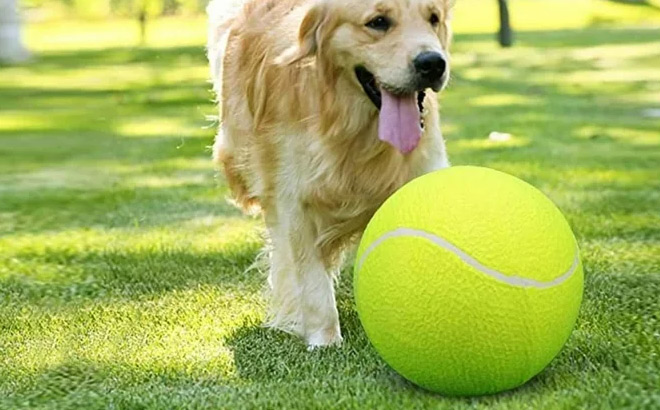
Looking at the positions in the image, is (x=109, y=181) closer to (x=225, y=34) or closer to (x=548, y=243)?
(x=225, y=34)

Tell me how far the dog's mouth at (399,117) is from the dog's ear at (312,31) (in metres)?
0.21

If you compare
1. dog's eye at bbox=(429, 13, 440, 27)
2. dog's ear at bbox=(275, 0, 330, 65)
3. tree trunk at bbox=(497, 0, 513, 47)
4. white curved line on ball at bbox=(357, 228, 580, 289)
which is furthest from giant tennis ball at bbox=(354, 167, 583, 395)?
tree trunk at bbox=(497, 0, 513, 47)

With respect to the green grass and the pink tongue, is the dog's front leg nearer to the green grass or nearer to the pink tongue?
the green grass

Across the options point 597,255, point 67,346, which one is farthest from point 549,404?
point 597,255

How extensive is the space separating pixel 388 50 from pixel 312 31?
382 mm

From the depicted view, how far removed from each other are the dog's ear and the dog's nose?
44cm

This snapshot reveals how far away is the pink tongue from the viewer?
4.11 m

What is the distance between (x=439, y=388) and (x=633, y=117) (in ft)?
31.6

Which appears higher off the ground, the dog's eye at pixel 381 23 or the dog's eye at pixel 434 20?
the dog's eye at pixel 381 23

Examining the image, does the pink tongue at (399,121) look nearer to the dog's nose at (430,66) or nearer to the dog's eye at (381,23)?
the dog's nose at (430,66)

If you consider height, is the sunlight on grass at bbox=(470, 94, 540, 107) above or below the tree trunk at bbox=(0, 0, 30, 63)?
above

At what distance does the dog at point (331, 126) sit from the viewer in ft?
13.4

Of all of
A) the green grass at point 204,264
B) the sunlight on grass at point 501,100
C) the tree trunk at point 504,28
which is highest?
the green grass at point 204,264

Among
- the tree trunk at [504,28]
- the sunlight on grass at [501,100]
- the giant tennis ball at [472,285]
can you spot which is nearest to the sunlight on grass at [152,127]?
the sunlight on grass at [501,100]
